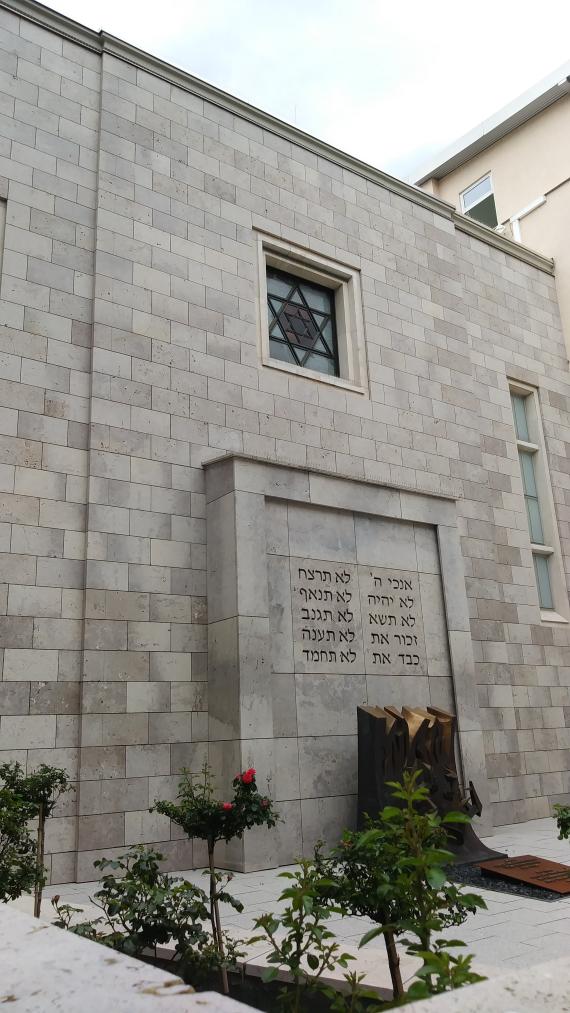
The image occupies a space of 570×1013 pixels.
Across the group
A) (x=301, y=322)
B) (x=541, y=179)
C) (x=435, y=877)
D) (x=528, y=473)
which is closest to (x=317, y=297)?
(x=301, y=322)

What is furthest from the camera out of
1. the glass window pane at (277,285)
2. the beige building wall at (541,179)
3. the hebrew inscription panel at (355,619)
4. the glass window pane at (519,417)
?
the beige building wall at (541,179)

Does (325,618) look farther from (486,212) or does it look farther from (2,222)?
(486,212)

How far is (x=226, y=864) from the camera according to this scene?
8328 millimetres

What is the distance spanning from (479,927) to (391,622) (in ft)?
16.5

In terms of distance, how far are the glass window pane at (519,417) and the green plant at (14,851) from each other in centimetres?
1198

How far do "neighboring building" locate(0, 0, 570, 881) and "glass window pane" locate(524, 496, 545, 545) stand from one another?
0.29 metres

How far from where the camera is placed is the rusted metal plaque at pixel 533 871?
6891mm

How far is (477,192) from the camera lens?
20.7 metres

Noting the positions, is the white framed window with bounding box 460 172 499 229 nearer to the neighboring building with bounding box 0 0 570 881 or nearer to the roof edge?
the roof edge

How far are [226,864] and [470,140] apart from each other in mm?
→ 19236

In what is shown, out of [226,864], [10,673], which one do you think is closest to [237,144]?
[10,673]

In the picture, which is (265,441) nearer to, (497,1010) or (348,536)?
(348,536)

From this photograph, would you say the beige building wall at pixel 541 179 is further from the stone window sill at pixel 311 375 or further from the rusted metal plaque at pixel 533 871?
the rusted metal plaque at pixel 533 871

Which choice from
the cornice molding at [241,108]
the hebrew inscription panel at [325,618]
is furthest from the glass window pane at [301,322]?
the hebrew inscription panel at [325,618]
